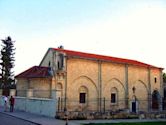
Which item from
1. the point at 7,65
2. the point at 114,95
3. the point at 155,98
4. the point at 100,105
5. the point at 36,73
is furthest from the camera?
the point at 7,65

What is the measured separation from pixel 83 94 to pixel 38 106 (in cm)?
1313

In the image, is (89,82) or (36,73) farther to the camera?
(89,82)

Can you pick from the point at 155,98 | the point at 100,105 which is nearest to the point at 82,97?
the point at 100,105

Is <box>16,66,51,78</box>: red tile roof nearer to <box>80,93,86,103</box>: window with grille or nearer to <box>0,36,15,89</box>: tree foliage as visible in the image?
<box>80,93,86,103</box>: window with grille

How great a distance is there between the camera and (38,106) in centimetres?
2364

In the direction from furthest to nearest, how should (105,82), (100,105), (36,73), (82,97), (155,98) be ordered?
1. (155,98)
2. (105,82)
3. (100,105)
4. (82,97)
5. (36,73)

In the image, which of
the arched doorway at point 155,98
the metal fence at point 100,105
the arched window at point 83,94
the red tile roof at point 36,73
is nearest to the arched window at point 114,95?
the metal fence at point 100,105

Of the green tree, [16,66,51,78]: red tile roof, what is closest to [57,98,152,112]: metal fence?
[16,66,51,78]: red tile roof

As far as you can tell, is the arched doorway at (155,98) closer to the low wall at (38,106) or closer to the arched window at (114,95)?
the arched window at (114,95)

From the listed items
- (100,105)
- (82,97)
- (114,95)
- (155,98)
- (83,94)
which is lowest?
(100,105)

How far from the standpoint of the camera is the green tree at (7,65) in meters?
56.5

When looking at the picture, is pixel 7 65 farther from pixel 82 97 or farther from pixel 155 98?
pixel 155 98

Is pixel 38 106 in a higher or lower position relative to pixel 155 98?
lower

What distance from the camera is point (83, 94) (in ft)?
118
